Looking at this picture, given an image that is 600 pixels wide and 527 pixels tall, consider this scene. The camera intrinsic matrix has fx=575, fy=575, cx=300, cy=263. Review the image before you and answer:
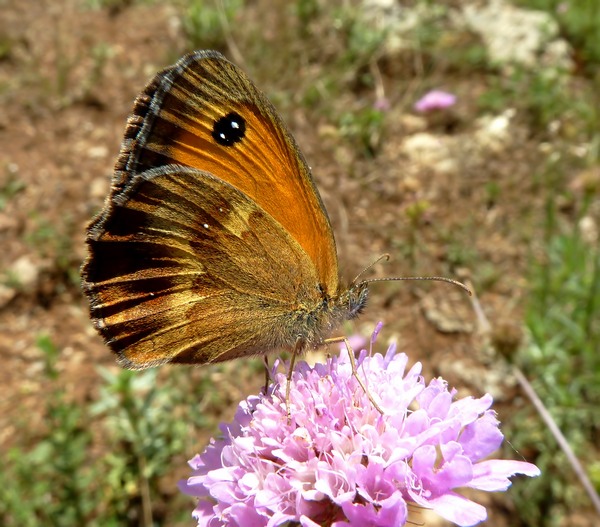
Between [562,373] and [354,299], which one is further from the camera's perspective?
[562,373]

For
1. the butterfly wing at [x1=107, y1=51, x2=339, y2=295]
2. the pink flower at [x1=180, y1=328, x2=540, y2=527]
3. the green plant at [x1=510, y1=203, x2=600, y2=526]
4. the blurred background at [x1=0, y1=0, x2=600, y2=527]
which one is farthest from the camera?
the blurred background at [x1=0, y1=0, x2=600, y2=527]

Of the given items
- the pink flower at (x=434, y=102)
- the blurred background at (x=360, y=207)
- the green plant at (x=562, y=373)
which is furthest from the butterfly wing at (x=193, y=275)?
the pink flower at (x=434, y=102)

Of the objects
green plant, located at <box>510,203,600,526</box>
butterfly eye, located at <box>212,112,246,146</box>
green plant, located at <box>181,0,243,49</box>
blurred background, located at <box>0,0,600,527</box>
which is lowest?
green plant, located at <box>510,203,600,526</box>

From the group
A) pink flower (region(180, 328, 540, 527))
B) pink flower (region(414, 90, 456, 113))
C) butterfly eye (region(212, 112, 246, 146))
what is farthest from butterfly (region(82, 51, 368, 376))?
pink flower (region(414, 90, 456, 113))

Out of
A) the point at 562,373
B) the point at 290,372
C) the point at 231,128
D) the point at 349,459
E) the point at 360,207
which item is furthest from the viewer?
the point at 360,207

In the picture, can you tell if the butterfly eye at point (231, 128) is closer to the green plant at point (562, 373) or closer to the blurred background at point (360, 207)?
the blurred background at point (360, 207)

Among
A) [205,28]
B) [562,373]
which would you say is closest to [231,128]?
[562,373]

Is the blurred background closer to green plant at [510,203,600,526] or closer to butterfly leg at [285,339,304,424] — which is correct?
green plant at [510,203,600,526]

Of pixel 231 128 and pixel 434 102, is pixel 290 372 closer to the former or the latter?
pixel 231 128
